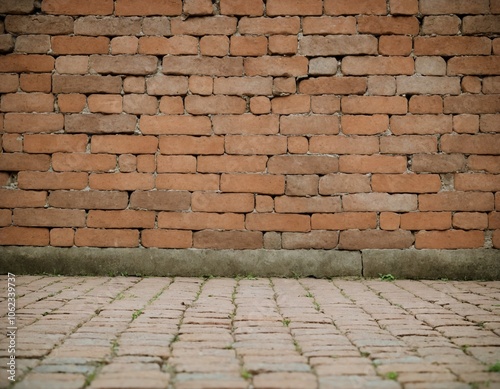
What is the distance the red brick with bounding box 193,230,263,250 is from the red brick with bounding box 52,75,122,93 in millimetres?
1725

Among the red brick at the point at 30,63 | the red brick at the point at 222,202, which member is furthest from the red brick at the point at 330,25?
the red brick at the point at 30,63

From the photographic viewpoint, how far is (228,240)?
4812 millimetres

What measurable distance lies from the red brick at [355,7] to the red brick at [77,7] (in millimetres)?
2236

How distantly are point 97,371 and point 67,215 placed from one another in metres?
2.91

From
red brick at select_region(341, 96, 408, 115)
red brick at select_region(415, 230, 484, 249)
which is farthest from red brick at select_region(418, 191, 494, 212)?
red brick at select_region(341, 96, 408, 115)

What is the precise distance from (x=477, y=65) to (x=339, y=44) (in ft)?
4.62

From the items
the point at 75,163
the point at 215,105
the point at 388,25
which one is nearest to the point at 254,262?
the point at 215,105

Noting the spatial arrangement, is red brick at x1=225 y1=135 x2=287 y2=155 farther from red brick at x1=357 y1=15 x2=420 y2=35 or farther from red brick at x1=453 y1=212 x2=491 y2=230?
red brick at x1=453 y1=212 x2=491 y2=230

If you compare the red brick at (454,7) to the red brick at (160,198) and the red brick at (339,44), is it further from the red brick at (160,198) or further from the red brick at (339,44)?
the red brick at (160,198)

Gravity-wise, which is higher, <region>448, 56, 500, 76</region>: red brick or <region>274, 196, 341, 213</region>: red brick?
<region>448, 56, 500, 76</region>: red brick

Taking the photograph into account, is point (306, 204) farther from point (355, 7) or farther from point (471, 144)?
point (355, 7)

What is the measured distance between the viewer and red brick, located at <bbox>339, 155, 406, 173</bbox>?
480cm

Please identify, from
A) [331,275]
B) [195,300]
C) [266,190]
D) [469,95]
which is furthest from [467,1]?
[195,300]

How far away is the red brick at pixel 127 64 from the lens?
4828 millimetres
